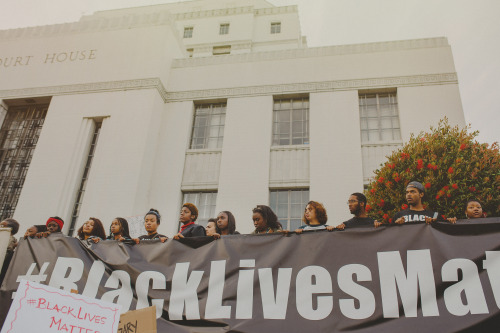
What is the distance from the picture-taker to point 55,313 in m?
3.19

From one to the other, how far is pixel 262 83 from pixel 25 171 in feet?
30.6

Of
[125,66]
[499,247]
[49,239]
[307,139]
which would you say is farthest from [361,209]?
[125,66]

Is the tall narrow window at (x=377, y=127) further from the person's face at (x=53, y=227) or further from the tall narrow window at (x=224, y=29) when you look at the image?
the tall narrow window at (x=224, y=29)

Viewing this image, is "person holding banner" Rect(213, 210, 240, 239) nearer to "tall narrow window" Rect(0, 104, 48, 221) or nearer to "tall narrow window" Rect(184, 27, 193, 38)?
"tall narrow window" Rect(0, 104, 48, 221)

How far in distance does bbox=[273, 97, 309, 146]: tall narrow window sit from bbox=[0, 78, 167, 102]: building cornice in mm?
4438

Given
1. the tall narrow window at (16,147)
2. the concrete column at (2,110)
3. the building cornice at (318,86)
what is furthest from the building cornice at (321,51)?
the concrete column at (2,110)

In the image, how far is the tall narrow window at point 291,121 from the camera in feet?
41.1

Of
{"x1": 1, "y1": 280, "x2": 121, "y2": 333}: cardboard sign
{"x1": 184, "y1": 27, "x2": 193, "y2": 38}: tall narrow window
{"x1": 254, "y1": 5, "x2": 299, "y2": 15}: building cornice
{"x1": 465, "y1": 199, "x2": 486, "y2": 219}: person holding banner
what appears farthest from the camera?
{"x1": 184, "y1": 27, "x2": 193, "y2": 38}: tall narrow window

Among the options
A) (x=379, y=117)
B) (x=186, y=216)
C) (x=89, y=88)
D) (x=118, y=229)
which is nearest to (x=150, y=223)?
(x=186, y=216)

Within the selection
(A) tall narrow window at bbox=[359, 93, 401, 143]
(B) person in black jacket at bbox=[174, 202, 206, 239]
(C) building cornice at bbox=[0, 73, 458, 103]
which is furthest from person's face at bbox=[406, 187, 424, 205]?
(C) building cornice at bbox=[0, 73, 458, 103]

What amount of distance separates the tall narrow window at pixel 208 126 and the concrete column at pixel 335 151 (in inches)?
132

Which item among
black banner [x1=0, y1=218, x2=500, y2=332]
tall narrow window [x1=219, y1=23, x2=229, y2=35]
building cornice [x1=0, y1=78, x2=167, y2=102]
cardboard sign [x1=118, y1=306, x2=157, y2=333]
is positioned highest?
tall narrow window [x1=219, y1=23, x2=229, y2=35]

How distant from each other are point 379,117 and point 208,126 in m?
6.11

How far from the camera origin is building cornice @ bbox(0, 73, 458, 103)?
1220 cm
